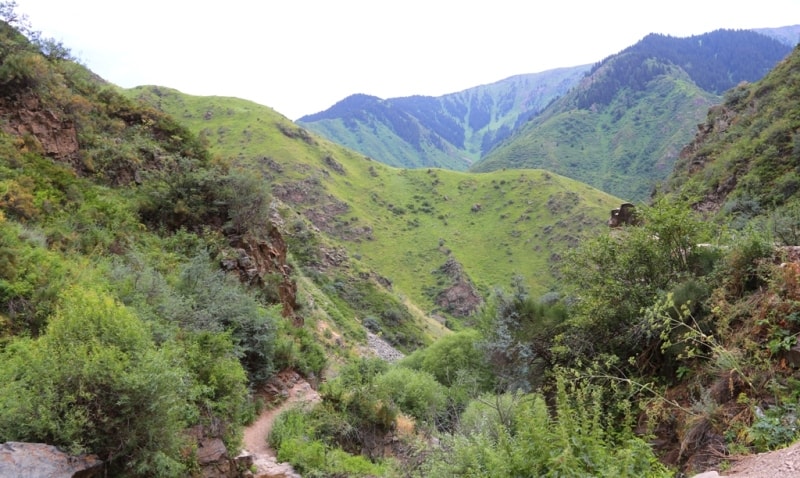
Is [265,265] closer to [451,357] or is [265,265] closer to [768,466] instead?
[451,357]

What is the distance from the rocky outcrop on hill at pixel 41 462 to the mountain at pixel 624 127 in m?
125

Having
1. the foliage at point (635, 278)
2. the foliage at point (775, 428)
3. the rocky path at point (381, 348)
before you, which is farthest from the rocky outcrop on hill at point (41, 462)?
the rocky path at point (381, 348)

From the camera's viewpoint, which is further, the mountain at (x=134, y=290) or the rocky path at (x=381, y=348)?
the rocky path at (x=381, y=348)

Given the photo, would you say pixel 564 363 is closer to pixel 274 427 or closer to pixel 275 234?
pixel 274 427

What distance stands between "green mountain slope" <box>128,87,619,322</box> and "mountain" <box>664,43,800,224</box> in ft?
95.5

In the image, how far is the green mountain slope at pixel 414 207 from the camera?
73062mm

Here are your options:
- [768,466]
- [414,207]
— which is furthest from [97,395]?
[414,207]

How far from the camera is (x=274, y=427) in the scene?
13.0 m

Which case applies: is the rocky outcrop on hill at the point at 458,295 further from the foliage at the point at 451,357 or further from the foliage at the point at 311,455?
the foliage at the point at 311,455

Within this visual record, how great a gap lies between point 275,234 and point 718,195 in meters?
28.7

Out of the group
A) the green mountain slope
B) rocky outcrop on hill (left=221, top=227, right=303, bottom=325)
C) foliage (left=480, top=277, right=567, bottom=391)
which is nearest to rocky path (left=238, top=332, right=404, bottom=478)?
rocky outcrop on hill (left=221, top=227, right=303, bottom=325)

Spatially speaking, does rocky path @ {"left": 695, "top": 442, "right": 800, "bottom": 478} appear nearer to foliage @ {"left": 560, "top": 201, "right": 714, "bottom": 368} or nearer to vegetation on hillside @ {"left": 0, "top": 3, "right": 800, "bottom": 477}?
vegetation on hillside @ {"left": 0, "top": 3, "right": 800, "bottom": 477}

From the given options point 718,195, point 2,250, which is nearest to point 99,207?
point 2,250

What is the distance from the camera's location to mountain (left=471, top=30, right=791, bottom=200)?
13325 centimetres
